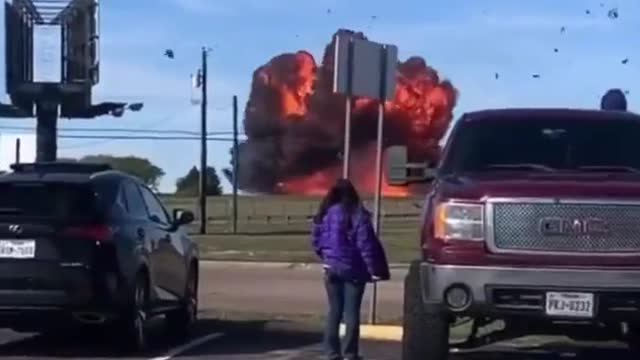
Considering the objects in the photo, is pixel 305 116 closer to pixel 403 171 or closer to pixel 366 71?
pixel 366 71

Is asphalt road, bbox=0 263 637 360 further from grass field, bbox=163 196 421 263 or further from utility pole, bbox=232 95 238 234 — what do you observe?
utility pole, bbox=232 95 238 234

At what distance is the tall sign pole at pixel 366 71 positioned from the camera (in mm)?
15555

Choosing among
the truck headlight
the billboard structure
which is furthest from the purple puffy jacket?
the billboard structure

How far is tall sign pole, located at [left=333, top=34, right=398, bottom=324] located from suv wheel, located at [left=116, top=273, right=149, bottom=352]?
2.41m

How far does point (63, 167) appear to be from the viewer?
569 inches

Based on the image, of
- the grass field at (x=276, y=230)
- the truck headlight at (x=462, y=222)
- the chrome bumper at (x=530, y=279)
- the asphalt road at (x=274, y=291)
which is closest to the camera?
the chrome bumper at (x=530, y=279)

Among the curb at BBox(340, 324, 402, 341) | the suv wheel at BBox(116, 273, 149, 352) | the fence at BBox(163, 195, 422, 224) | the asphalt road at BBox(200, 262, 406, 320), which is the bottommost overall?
the fence at BBox(163, 195, 422, 224)

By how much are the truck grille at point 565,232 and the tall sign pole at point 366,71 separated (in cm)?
481

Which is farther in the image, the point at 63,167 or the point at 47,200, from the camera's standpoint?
the point at 63,167

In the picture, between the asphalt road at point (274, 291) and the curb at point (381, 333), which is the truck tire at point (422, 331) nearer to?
the curb at point (381, 333)

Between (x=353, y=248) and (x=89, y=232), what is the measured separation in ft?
7.46

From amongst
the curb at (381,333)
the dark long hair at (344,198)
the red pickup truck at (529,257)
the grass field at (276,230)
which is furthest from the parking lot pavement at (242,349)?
the grass field at (276,230)

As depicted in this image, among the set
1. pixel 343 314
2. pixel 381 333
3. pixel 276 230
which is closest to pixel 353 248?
pixel 343 314

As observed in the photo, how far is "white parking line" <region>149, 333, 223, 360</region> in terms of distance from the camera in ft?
45.6
